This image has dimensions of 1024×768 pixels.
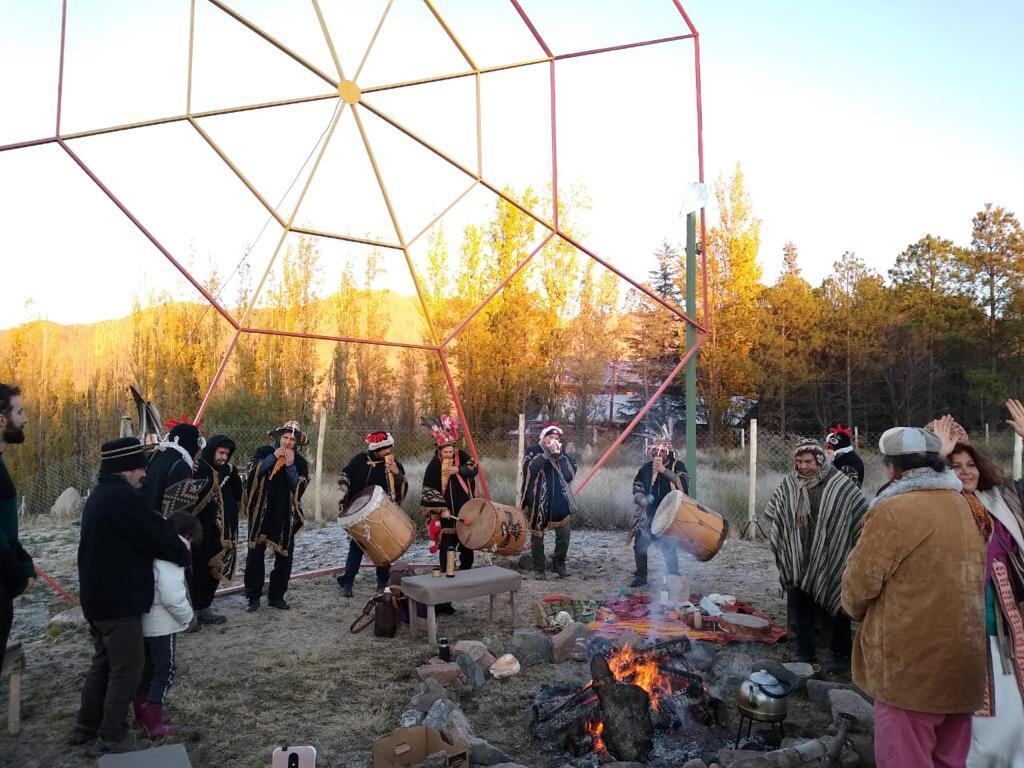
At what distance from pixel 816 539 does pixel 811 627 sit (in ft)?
2.42

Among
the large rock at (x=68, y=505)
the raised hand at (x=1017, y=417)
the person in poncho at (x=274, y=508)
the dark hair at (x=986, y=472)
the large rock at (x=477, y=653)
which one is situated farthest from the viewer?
the large rock at (x=68, y=505)

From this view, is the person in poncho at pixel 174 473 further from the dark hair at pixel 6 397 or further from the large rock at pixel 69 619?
the large rock at pixel 69 619

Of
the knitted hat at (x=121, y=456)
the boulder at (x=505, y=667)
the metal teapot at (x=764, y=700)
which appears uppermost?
the knitted hat at (x=121, y=456)

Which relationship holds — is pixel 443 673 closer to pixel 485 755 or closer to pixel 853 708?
pixel 485 755

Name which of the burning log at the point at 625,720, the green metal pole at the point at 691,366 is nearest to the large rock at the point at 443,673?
the burning log at the point at 625,720

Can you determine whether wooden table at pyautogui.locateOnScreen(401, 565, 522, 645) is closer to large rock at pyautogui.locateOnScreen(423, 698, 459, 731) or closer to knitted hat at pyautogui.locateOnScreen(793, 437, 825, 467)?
large rock at pyautogui.locateOnScreen(423, 698, 459, 731)

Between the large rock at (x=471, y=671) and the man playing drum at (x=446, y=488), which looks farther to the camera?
the man playing drum at (x=446, y=488)

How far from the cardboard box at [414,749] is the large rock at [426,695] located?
792mm

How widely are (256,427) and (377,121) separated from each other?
10.0m

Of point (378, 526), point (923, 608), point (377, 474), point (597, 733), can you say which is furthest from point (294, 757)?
point (377, 474)

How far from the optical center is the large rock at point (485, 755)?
14.1 feet

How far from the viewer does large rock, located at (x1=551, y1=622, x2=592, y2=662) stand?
6.29m

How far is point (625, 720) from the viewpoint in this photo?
4.45 m

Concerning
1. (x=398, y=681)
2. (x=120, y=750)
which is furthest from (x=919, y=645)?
(x=120, y=750)
